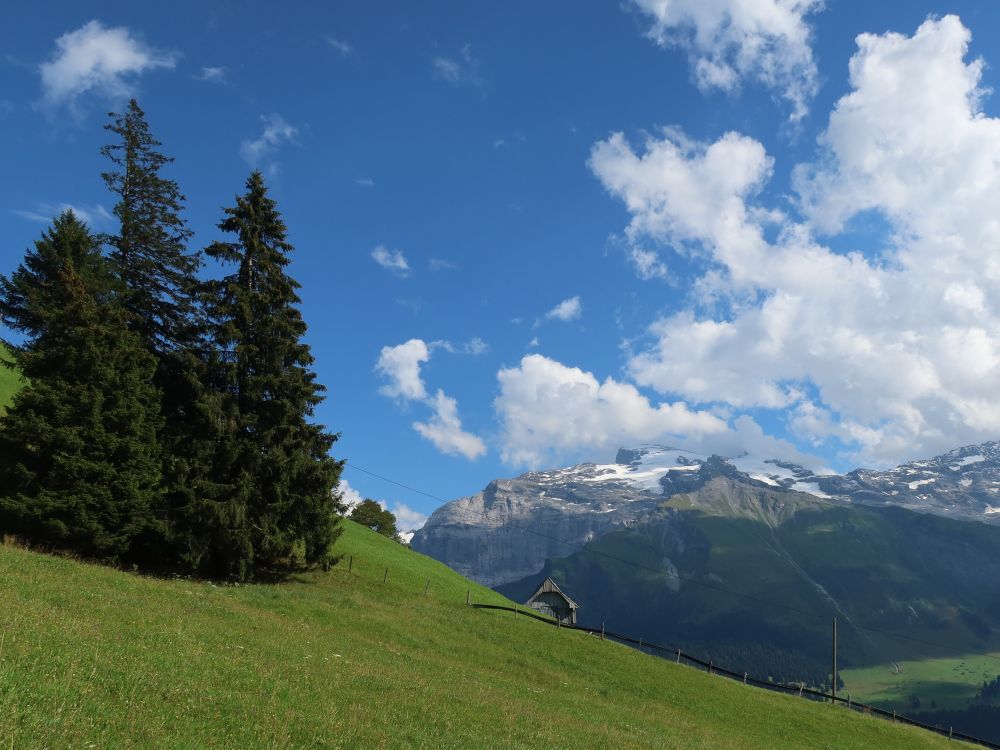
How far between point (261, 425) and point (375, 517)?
231 feet

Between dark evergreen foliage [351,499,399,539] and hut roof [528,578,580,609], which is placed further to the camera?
dark evergreen foliage [351,499,399,539]

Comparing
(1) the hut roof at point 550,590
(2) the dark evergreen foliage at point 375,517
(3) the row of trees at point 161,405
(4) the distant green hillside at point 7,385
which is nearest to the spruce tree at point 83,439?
(3) the row of trees at point 161,405

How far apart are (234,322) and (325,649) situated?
19968mm

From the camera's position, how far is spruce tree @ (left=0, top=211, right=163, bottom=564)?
2945 centimetres

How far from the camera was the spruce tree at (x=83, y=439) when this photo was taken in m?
29.5

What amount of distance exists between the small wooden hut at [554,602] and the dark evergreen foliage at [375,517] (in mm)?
29789

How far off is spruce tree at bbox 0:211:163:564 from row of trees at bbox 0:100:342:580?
0.08m

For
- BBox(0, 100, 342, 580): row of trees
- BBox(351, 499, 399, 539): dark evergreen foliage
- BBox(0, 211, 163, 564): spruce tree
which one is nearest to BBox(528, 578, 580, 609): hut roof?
BBox(351, 499, 399, 539): dark evergreen foliage

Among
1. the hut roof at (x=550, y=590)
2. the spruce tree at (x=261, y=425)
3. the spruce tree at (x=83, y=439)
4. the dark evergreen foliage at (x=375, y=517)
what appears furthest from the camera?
the dark evergreen foliage at (x=375, y=517)

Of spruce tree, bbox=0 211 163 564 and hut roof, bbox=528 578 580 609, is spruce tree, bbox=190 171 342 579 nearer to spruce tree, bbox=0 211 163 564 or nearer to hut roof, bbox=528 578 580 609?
spruce tree, bbox=0 211 163 564

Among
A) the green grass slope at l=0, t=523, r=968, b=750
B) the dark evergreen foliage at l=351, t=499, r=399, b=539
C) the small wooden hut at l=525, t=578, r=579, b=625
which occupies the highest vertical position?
the dark evergreen foliage at l=351, t=499, r=399, b=539

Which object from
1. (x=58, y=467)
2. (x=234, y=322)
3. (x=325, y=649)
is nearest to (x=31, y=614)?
(x=325, y=649)

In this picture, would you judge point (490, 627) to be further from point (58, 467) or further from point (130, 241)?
point (130, 241)

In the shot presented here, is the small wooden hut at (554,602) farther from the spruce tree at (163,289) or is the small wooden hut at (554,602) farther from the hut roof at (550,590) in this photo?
the spruce tree at (163,289)
